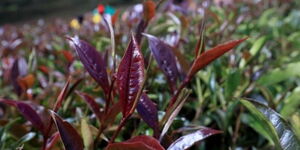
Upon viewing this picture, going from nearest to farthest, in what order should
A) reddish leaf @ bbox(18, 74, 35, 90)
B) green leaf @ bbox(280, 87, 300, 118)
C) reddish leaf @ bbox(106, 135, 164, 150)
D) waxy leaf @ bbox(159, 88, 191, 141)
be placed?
1. reddish leaf @ bbox(106, 135, 164, 150)
2. waxy leaf @ bbox(159, 88, 191, 141)
3. green leaf @ bbox(280, 87, 300, 118)
4. reddish leaf @ bbox(18, 74, 35, 90)

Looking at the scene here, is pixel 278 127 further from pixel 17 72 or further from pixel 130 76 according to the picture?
pixel 17 72

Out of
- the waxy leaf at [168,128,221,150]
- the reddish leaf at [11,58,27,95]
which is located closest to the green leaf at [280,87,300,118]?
the waxy leaf at [168,128,221,150]

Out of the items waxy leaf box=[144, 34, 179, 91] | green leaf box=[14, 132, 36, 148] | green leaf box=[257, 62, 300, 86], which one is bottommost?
green leaf box=[14, 132, 36, 148]

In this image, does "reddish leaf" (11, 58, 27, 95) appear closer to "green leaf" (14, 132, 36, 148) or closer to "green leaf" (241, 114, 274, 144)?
"green leaf" (14, 132, 36, 148)

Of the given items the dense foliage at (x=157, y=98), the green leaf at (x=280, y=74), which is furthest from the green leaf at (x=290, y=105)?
the green leaf at (x=280, y=74)

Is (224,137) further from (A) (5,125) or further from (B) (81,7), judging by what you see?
(B) (81,7)

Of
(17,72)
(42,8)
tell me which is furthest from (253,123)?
(42,8)
